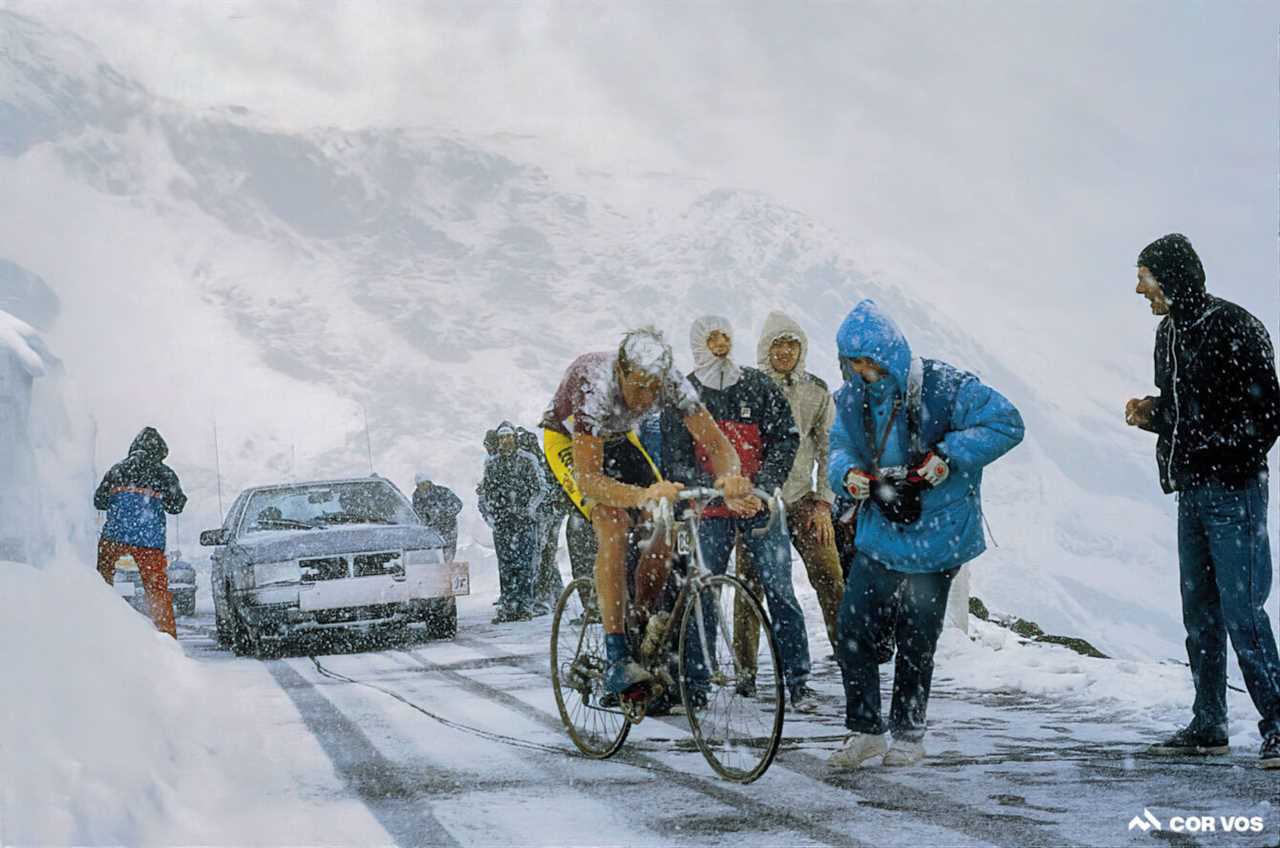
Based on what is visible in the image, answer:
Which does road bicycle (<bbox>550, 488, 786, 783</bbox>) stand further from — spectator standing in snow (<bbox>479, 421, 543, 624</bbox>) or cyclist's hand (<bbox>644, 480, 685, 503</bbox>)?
spectator standing in snow (<bbox>479, 421, 543, 624</bbox>)

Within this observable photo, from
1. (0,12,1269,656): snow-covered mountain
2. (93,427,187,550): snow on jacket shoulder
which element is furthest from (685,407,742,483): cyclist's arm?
(0,12,1269,656): snow-covered mountain

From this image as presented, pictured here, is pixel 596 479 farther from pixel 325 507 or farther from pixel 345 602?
pixel 325 507

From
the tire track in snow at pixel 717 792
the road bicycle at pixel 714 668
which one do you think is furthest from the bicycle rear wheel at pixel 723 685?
the tire track in snow at pixel 717 792

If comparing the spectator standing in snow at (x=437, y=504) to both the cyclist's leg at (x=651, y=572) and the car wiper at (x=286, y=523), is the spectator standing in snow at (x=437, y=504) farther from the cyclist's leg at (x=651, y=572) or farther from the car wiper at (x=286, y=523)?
the cyclist's leg at (x=651, y=572)

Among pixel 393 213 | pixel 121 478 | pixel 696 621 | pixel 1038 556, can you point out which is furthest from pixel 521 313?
pixel 696 621

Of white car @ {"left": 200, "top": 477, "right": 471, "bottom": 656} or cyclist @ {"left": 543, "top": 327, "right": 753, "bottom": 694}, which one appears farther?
white car @ {"left": 200, "top": 477, "right": 471, "bottom": 656}

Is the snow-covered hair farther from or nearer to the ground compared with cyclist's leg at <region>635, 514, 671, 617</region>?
farther from the ground

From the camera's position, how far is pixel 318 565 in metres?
11.1

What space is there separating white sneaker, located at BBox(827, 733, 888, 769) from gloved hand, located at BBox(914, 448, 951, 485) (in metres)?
1.09

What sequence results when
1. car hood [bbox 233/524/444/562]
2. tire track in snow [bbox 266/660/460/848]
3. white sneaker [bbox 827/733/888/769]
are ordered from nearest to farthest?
tire track in snow [bbox 266/660/460/848] → white sneaker [bbox 827/733/888/769] → car hood [bbox 233/524/444/562]

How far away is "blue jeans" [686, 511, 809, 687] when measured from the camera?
693 cm

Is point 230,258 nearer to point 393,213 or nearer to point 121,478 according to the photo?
point 393,213

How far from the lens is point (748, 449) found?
7.06m

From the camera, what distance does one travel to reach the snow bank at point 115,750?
368cm
